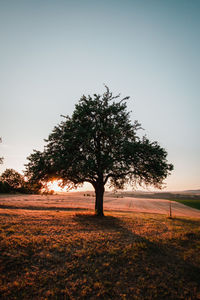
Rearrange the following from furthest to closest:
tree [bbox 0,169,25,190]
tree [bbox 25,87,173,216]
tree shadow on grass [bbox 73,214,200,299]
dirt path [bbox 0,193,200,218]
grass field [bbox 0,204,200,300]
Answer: tree [bbox 0,169,25,190] → dirt path [bbox 0,193,200,218] → tree [bbox 25,87,173,216] → tree shadow on grass [bbox 73,214,200,299] → grass field [bbox 0,204,200,300]

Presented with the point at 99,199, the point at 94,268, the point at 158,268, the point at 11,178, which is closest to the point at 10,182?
the point at 11,178

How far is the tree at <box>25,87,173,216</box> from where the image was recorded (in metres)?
15.9

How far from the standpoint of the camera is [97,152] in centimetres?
1764

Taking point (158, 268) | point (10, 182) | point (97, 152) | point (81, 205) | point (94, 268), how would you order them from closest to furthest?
point (94, 268) < point (158, 268) < point (97, 152) < point (81, 205) < point (10, 182)

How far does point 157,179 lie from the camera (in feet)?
58.1

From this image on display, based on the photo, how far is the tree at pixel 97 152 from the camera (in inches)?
624

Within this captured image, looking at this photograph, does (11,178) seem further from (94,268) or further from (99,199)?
(94,268)

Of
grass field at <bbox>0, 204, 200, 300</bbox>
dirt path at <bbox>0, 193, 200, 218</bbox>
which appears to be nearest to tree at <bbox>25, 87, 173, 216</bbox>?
grass field at <bbox>0, 204, 200, 300</bbox>

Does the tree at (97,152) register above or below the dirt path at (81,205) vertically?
above

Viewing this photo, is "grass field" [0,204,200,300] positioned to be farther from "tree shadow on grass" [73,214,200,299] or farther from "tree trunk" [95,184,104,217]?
"tree trunk" [95,184,104,217]

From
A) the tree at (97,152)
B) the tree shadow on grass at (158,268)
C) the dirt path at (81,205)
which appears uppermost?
the tree at (97,152)

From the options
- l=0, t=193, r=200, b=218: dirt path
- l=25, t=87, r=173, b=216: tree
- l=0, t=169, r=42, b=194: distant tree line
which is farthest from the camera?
l=0, t=169, r=42, b=194: distant tree line

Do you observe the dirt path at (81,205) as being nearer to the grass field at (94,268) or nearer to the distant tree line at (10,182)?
the grass field at (94,268)

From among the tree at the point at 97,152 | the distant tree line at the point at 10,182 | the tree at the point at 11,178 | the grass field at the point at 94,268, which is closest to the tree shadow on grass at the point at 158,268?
the grass field at the point at 94,268
